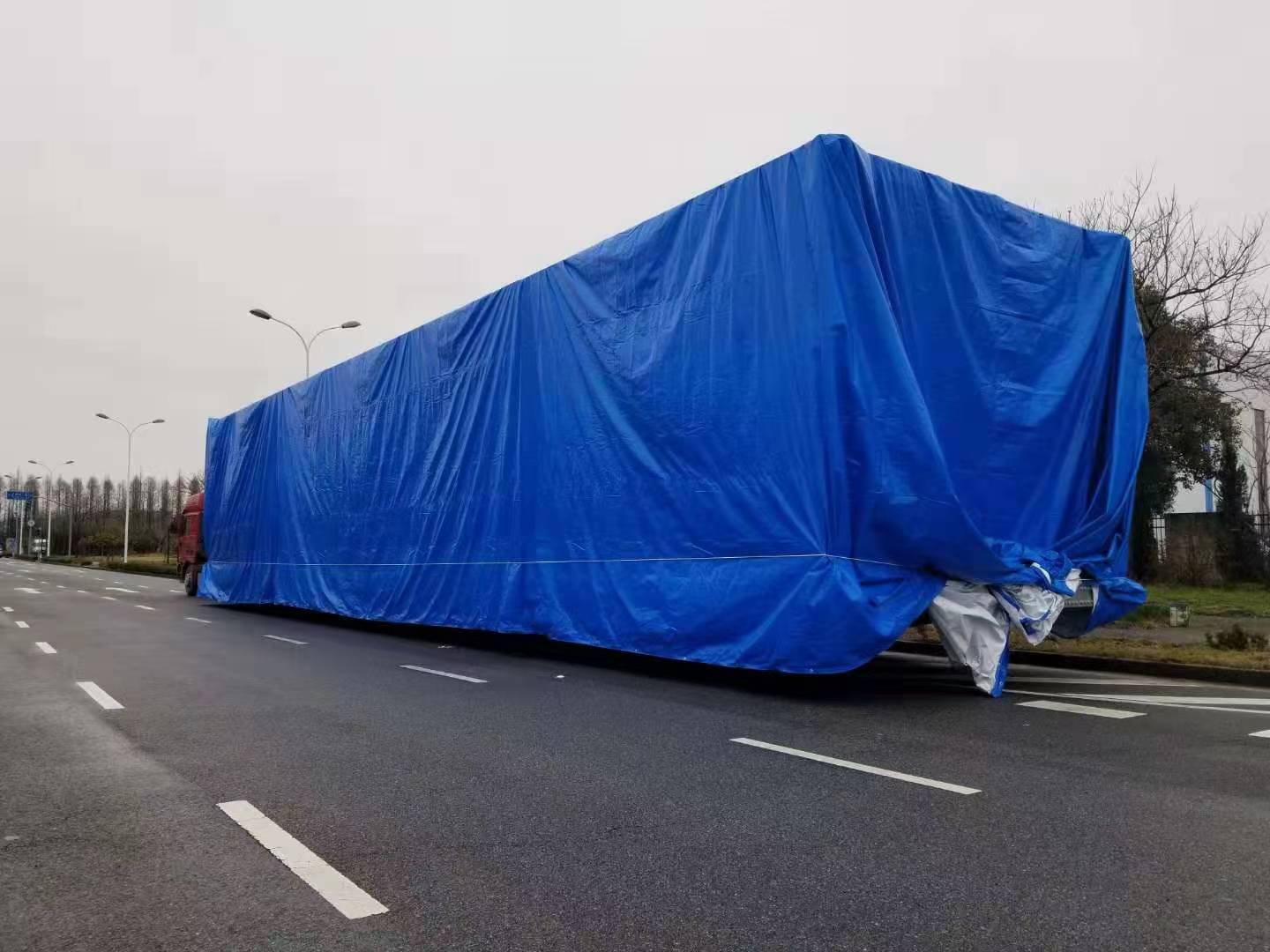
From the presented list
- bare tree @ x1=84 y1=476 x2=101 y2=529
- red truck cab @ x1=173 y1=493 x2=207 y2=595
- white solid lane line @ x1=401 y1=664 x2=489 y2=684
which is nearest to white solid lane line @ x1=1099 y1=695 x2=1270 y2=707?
white solid lane line @ x1=401 y1=664 x2=489 y2=684

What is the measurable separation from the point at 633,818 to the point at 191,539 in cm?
2525

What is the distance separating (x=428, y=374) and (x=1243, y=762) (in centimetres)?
1126

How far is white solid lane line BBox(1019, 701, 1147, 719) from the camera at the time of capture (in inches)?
276

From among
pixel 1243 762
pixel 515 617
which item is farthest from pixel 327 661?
pixel 1243 762

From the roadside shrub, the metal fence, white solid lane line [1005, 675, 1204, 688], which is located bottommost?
white solid lane line [1005, 675, 1204, 688]

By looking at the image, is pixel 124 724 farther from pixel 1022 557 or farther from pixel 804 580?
pixel 1022 557

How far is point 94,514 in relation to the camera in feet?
354

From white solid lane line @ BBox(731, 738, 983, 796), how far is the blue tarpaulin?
1774 mm

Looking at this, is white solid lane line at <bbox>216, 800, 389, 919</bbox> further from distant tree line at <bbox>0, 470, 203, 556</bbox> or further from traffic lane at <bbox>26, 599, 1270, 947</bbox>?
distant tree line at <bbox>0, 470, 203, 556</bbox>

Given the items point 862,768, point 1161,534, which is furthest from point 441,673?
point 1161,534

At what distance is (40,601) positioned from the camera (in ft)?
77.1

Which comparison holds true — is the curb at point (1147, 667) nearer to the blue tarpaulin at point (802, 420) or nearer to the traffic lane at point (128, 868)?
the blue tarpaulin at point (802, 420)

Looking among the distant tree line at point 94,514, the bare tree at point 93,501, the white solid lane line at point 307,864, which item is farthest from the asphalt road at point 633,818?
the bare tree at point 93,501

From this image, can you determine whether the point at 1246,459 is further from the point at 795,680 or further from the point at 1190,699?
the point at 795,680
